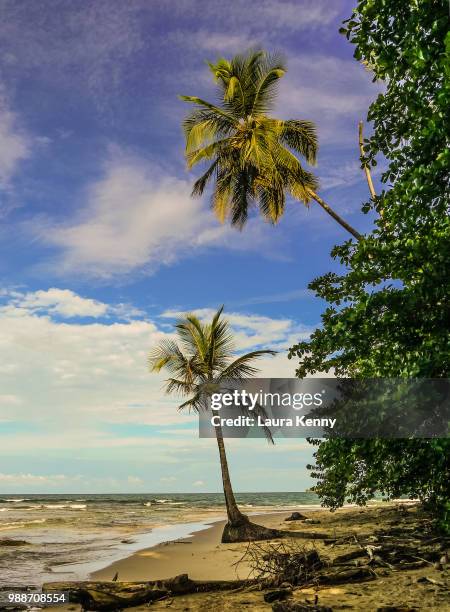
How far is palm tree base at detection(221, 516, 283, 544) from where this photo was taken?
18203mm

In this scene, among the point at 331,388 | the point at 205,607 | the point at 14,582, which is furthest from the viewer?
the point at 14,582

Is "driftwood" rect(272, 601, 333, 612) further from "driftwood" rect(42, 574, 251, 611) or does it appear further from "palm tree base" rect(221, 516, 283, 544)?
"palm tree base" rect(221, 516, 283, 544)

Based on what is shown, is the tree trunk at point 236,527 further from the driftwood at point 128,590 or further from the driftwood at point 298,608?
the driftwood at point 298,608

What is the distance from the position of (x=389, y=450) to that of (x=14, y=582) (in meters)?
10.3

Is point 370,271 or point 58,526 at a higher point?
point 370,271

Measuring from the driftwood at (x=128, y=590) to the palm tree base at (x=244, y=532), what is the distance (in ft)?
29.2

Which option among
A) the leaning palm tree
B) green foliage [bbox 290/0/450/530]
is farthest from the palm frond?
green foliage [bbox 290/0/450/530]

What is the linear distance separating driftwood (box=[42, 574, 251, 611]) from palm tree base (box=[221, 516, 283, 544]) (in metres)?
8.89

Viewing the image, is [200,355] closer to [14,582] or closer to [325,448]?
[14,582]

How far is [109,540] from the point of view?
77.4 feet

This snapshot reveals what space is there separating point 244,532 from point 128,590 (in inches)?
414

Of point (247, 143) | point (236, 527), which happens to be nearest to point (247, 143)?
point (247, 143)

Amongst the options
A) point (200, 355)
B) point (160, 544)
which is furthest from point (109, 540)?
point (200, 355)

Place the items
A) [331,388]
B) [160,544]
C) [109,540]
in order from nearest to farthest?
[331,388]
[160,544]
[109,540]
